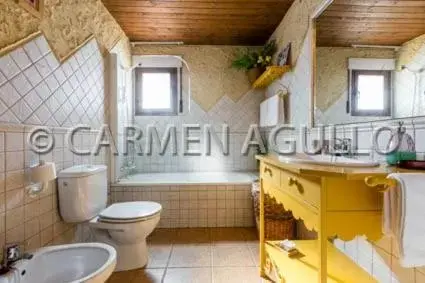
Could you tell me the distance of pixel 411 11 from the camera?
1303 mm

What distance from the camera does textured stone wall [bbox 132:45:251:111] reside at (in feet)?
12.5

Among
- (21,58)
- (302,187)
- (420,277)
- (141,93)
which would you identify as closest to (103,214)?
(21,58)

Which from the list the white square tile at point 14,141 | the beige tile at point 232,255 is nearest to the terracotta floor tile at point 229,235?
the beige tile at point 232,255

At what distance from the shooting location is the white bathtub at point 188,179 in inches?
119

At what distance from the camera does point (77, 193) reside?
2.01 meters

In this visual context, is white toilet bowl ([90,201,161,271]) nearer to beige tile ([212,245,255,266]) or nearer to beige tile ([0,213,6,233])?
beige tile ([212,245,255,266])

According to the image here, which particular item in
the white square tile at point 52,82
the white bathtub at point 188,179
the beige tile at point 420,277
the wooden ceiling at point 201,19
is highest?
the wooden ceiling at point 201,19

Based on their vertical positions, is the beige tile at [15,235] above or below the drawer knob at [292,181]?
below

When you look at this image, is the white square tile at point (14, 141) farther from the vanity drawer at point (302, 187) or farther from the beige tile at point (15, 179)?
the vanity drawer at point (302, 187)

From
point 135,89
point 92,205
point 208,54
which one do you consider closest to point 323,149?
point 92,205

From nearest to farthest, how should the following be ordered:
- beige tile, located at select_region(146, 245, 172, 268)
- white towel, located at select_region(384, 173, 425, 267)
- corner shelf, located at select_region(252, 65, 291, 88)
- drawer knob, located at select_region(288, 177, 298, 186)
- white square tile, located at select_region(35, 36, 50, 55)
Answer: white towel, located at select_region(384, 173, 425, 267), drawer knob, located at select_region(288, 177, 298, 186), white square tile, located at select_region(35, 36, 50, 55), beige tile, located at select_region(146, 245, 172, 268), corner shelf, located at select_region(252, 65, 291, 88)

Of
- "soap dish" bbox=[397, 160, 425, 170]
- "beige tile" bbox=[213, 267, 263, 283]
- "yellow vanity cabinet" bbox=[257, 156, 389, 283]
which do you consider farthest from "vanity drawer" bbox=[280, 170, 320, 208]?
"beige tile" bbox=[213, 267, 263, 283]

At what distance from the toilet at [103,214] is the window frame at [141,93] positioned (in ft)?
5.32

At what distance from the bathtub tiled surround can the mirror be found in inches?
50.2
